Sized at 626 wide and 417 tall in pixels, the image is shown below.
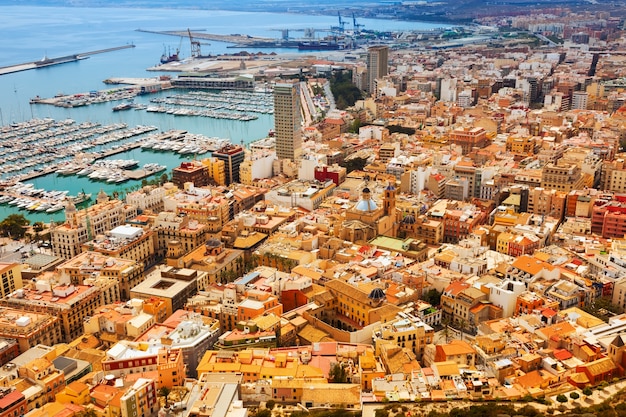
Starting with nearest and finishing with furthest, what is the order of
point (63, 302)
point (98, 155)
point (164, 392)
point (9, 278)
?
point (164, 392) < point (63, 302) < point (9, 278) < point (98, 155)

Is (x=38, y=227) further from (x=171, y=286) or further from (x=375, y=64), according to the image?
(x=375, y=64)

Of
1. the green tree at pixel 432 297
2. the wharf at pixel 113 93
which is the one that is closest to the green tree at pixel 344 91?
the wharf at pixel 113 93

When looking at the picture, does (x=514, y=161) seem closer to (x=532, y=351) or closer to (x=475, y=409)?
(x=532, y=351)

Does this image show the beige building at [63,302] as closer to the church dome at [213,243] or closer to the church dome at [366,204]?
the church dome at [213,243]

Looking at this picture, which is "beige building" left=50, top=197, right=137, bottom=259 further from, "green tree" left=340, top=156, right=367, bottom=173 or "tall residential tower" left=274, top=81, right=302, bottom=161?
"green tree" left=340, top=156, right=367, bottom=173

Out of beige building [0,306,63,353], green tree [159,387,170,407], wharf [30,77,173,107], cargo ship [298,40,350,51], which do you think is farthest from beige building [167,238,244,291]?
cargo ship [298,40,350,51]

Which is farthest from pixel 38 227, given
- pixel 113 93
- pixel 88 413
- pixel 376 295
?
pixel 113 93

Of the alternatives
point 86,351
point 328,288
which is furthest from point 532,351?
point 86,351
